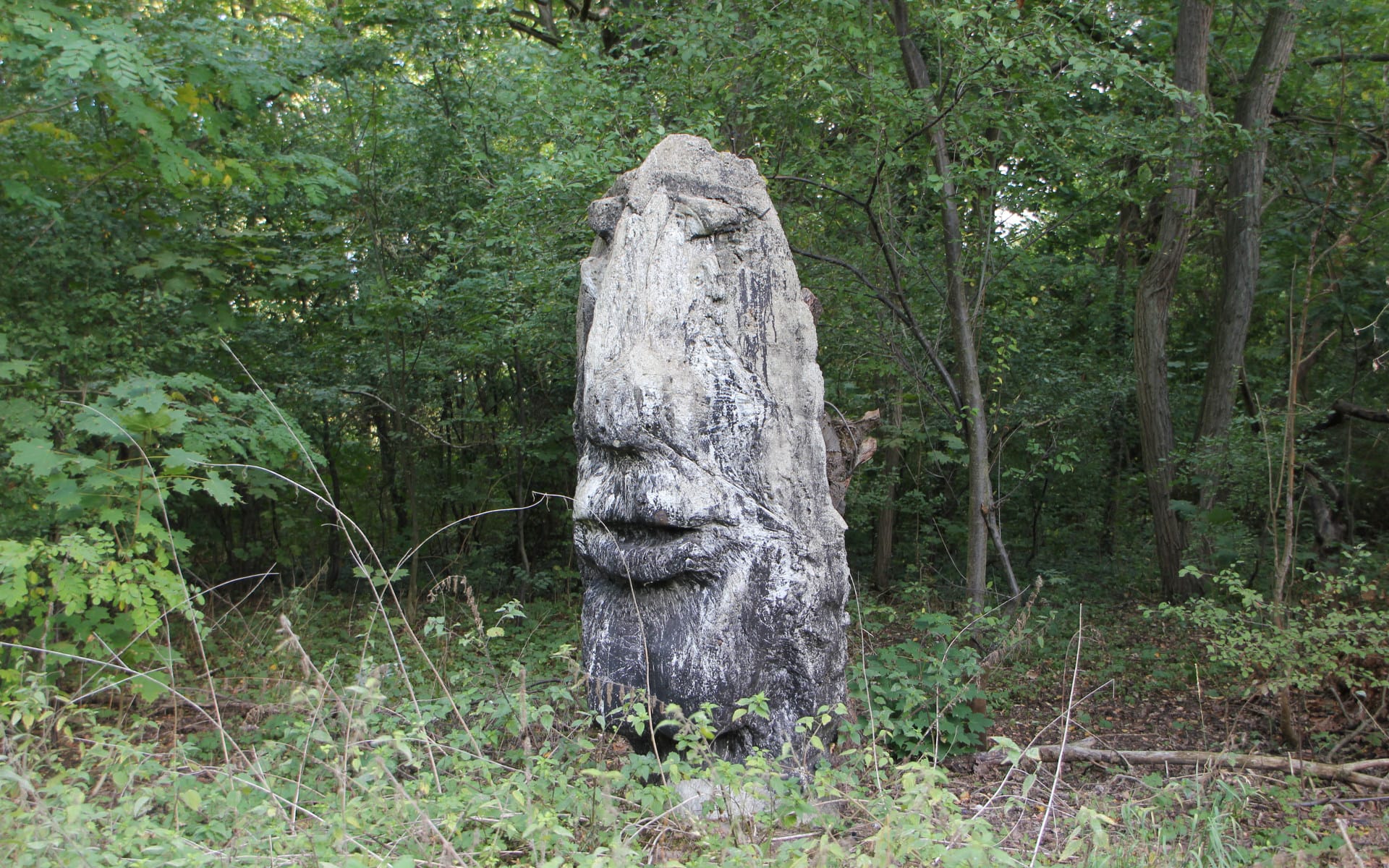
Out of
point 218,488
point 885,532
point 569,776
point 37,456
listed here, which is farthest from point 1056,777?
point 885,532

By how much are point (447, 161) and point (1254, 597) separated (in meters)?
6.47

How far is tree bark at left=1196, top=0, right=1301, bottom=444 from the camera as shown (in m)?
8.62

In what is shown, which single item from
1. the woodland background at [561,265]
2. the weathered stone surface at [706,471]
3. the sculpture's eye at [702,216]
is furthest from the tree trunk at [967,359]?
the sculpture's eye at [702,216]

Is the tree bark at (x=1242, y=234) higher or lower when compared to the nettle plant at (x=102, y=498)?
higher

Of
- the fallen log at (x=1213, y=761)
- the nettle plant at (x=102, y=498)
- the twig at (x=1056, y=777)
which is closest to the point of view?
the twig at (x=1056, y=777)

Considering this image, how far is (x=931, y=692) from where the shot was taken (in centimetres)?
543

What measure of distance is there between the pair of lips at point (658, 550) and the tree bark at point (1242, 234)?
6.11 m

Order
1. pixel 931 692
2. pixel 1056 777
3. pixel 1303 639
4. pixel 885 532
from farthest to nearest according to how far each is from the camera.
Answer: pixel 885 532, pixel 931 692, pixel 1303 639, pixel 1056 777

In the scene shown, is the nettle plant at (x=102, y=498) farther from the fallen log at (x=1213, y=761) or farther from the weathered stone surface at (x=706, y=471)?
the fallen log at (x=1213, y=761)

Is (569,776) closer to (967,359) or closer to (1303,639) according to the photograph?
(1303,639)

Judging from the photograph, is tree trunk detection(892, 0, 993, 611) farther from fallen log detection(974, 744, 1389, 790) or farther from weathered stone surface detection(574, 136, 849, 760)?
weathered stone surface detection(574, 136, 849, 760)

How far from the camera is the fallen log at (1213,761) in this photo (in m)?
4.85

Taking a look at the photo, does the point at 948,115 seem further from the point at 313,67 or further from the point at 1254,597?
the point at 313,67

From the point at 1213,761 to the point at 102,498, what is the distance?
18.5ft
